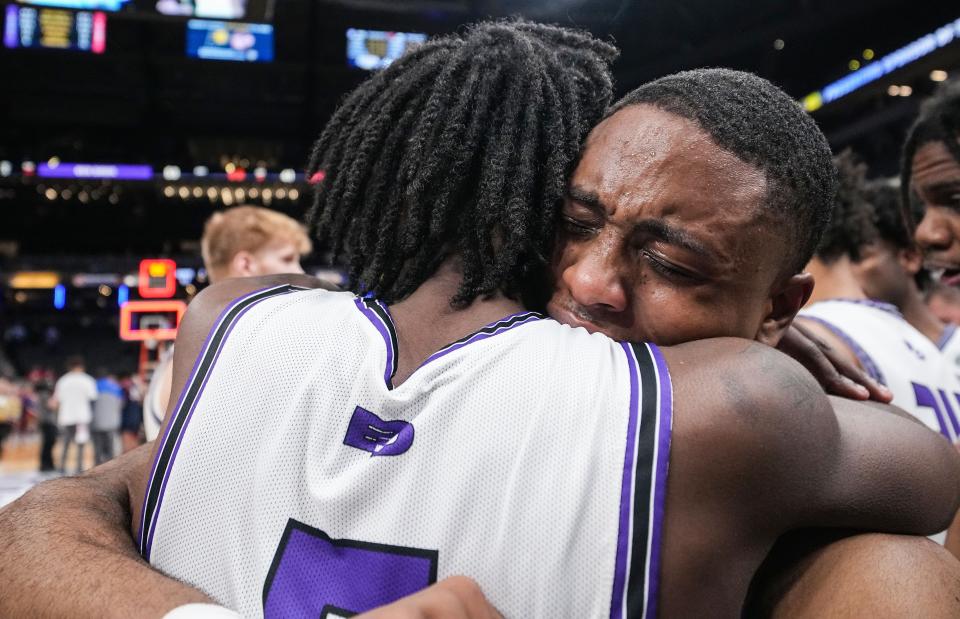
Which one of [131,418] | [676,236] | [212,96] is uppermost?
[676,236]

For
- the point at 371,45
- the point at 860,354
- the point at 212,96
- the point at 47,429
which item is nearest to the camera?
the point at 860,354

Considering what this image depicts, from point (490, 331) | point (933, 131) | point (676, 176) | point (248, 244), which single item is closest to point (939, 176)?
point (933, 131)

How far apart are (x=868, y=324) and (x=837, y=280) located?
345 mm

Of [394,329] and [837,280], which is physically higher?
[394,329]

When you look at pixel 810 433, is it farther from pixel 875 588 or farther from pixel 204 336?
pixel 204 336

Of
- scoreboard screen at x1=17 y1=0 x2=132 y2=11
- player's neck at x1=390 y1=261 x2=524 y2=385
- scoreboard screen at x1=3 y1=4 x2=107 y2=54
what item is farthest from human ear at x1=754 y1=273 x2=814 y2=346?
scoreboard screen at x1=3 y1=4 x2=107 y2=54

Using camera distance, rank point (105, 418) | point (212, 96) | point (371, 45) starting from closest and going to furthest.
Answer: point (371, 45) → point (105, 418) → point (212, 96)

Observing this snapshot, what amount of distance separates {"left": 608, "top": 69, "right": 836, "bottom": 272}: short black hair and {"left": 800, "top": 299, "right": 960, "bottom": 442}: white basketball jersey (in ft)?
2.97

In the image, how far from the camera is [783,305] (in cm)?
128

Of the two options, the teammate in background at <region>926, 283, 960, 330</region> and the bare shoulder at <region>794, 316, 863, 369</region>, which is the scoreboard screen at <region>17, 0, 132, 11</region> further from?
the teammate in background at <region>926, 283, 960, 330</region>

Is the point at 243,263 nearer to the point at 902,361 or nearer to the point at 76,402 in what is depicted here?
the point at 902,361

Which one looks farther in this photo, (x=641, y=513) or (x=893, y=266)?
(x=893, y=266)

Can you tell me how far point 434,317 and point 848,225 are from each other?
180cm

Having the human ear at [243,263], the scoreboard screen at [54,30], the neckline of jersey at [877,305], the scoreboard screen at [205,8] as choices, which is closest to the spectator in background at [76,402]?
the scoreboard screen at [54,30]
